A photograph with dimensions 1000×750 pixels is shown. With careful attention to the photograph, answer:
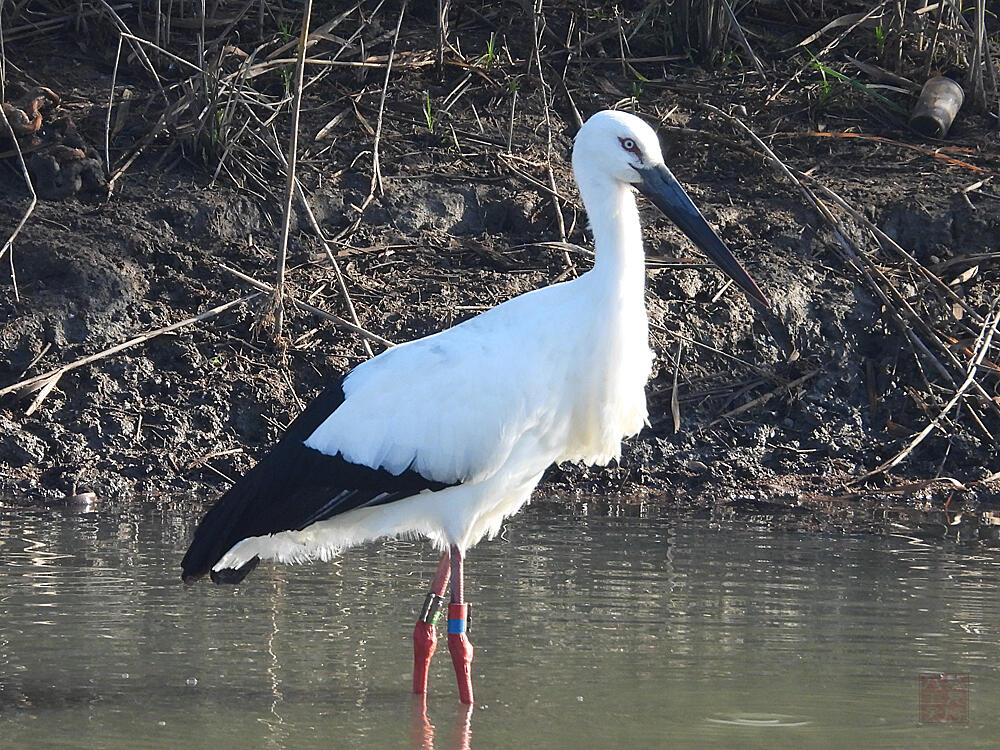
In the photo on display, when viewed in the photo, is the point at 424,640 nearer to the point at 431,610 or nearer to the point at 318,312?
the point at 431,610

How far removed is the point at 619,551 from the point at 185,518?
1.92 m

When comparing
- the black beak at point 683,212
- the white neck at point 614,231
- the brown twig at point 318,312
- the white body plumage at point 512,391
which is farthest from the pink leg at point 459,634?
the brown twig at point 318,312

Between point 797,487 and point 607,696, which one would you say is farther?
point 797,487

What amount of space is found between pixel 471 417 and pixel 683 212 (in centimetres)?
100

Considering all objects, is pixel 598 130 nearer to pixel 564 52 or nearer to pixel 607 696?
pixel 607 696

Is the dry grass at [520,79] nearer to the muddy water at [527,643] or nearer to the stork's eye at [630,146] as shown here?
the muddy water at [527,643]

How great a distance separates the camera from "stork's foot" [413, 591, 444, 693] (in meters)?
5.32

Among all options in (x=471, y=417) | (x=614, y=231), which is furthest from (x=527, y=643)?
(x=614, y=231)

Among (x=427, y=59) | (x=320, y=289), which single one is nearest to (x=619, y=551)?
(x=320, y=289)

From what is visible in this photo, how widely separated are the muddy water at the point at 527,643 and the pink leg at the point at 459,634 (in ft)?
0.25

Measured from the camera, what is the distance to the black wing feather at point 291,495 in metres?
5.39

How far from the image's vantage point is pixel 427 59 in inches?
394

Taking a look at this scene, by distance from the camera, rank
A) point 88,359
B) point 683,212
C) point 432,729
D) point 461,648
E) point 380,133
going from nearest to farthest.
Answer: point 432,729
point 461,648
point 683,212
point 88,359
point 380,133

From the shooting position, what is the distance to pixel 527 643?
5.71 metres
